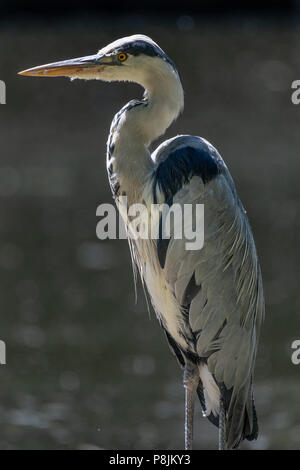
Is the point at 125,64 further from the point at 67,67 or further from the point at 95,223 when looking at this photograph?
the point at 95,223

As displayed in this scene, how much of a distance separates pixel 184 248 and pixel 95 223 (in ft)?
17.9

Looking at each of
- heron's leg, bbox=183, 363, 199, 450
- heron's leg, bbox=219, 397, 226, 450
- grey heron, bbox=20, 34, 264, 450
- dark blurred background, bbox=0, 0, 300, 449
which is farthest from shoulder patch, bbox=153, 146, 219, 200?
dark blurred background, bbox=0, 0, 300, 449

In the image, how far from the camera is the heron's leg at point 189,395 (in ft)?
14.2

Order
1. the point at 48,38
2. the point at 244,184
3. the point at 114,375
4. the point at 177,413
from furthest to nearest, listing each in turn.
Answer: the point at 48,38, the point at 244,184, the point at 114,375, the point at 177,413

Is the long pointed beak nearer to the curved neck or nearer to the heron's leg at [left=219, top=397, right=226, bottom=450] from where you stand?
the curved neck

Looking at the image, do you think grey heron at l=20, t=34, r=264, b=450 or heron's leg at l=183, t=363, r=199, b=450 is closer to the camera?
grey heron at l=20, t=34, r=264, b=450

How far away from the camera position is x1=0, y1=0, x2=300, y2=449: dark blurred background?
657 centimetres

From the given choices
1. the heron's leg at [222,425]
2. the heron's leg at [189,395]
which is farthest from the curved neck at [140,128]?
the heron's leg at [222,425]

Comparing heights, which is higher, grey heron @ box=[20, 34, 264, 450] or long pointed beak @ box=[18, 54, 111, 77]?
long pointed beak @ box=[18, 54, 111, 77]

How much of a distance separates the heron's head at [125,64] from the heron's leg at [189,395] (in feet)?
3.97

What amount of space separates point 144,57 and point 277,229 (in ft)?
18.0

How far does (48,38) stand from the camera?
16203 mm
